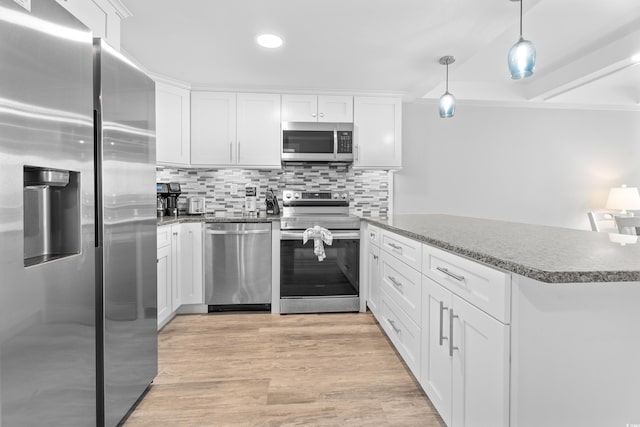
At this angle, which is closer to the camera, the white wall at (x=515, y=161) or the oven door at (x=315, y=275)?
the oven door at (x=315, y=275)

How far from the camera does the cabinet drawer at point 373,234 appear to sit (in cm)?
276

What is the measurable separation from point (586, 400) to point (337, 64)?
2.83m

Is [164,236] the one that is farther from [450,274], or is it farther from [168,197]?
[450,274]

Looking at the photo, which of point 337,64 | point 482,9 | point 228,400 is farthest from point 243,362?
point 482,9

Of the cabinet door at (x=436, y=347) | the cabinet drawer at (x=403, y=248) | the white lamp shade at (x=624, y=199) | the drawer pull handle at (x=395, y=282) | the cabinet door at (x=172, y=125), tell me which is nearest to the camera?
the cabinet door at (x=436, y=347)

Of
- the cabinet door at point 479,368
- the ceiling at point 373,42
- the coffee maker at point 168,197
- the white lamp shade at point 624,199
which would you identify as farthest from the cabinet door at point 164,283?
the white lamp shade at point 624,199

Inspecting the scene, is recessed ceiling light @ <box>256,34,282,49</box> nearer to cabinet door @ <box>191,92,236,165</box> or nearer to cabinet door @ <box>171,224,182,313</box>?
cabinet door @ <box>191,92,236,165</box>

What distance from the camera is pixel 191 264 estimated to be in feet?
10.4

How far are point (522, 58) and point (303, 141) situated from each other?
2.15 meters

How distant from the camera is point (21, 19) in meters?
0.95

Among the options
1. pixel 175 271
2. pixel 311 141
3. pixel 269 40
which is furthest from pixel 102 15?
pixel 311 141

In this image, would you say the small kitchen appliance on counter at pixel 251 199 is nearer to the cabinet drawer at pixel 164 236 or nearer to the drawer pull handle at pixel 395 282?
the cabinet drawer at pixel 164 236

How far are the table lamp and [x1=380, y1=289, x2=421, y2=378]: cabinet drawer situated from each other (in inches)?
148

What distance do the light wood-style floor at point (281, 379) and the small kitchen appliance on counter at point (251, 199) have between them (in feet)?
4.31
